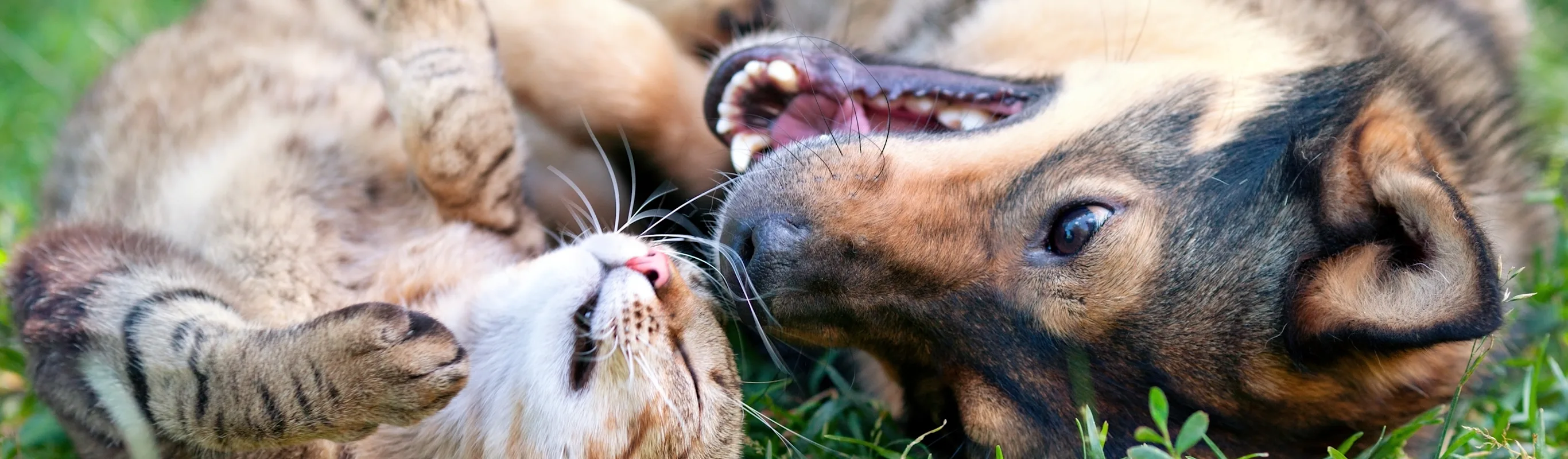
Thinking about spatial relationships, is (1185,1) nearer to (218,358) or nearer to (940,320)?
(940,320)

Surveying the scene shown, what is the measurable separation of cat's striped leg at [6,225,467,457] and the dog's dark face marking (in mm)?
823

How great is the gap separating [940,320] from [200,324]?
1755mm

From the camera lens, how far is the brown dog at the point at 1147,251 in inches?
103

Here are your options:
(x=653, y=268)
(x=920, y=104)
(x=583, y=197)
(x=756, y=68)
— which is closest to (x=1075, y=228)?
(x=920, y=104)

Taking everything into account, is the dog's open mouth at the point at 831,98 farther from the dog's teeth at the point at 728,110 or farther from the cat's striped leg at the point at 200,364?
the cat's striped leg at the point at 200,364

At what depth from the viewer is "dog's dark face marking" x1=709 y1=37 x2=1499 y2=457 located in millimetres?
2615

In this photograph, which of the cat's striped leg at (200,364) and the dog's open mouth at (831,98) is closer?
the cat's striped leg at (200,364)

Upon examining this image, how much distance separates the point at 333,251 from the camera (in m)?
3.25

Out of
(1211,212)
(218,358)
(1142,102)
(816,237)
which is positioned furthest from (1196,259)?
(218,358)

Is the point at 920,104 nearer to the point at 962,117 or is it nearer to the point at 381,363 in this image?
the point at 962,117

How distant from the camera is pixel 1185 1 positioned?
11.7ft

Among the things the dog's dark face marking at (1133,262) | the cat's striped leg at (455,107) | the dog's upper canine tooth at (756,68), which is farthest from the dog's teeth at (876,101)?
the cat's striped leg at (455,107)

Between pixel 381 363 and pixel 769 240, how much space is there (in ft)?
2.99

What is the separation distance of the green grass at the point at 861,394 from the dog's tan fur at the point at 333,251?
0.55 m
